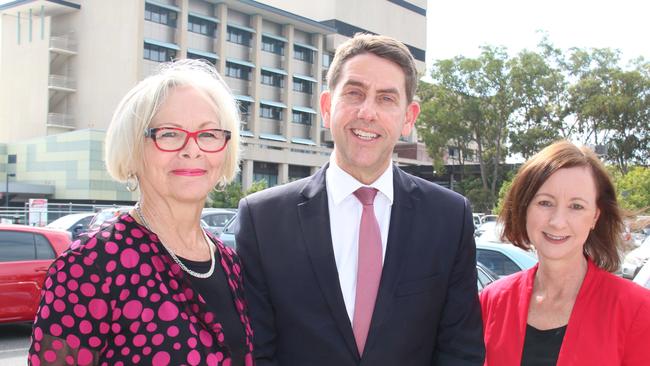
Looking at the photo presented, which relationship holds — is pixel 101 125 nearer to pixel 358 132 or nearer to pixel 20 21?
pixel 20 21

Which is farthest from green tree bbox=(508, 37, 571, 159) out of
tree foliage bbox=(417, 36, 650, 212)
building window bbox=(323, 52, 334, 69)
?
building window bbox=(323, 52, 334, 69)

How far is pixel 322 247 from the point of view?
2605 millimetres

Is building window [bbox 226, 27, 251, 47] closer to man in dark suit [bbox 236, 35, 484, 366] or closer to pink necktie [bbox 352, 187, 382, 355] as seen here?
man in dark suit [bbox 236, 35, 484, 366]

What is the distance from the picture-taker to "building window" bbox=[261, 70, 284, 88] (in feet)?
167

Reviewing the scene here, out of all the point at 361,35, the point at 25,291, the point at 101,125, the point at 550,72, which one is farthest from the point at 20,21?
the point at 361,35

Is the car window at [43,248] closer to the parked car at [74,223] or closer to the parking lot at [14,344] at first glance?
Result: the parking lot at [14,344]

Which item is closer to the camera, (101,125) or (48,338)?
(48,338)

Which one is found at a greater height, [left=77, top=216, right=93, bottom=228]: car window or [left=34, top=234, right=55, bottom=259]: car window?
[left=34, top=234, right=55, bottom=259]: car window

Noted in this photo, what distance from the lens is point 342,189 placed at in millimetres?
2721

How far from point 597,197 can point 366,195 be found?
1.09m

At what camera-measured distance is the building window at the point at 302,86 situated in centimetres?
5375

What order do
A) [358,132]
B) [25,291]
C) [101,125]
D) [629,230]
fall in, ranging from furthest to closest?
[101,125], [25,291], [629,230], [358,132]

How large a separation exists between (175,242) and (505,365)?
1.56 metres

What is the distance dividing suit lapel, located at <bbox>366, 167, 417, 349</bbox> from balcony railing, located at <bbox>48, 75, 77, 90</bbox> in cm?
4627
